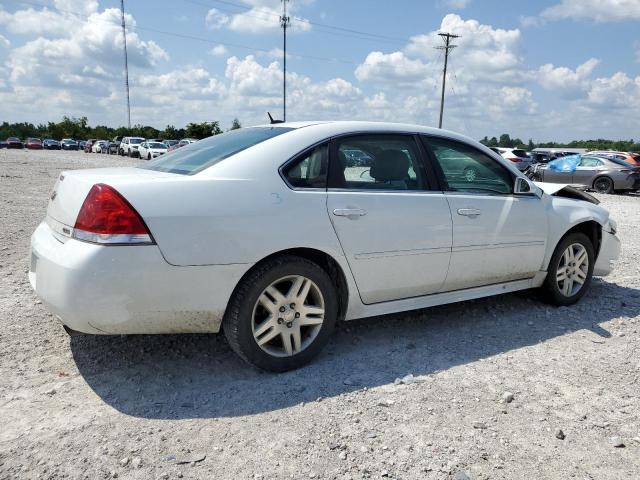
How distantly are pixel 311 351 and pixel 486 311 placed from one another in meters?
1.99

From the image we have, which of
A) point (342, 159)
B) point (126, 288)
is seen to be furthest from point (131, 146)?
point (126, 288)

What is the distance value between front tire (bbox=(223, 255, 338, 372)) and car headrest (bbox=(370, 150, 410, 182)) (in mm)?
861

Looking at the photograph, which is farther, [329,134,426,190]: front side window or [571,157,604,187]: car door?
[571,157,604,187]: car door

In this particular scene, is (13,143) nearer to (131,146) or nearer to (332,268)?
(131,146)

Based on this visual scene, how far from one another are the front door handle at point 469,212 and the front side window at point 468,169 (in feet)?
0.56

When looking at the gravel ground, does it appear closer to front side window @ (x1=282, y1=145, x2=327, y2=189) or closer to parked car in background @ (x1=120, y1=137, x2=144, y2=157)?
front side window @ (x1=282, y1=145, x2=327, y2=189)

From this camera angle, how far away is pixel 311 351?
11.0ft

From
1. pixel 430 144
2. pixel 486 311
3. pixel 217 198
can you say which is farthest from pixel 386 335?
pixel 217 198

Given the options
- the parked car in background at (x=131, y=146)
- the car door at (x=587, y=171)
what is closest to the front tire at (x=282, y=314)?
the car door at (x=587, y=171)

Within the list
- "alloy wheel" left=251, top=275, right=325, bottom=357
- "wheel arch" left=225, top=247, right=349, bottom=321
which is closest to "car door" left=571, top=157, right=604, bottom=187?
"wheel arch" left=225, top=247, right=349, bottom=321

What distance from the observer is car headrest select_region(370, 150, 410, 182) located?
12.0 ft

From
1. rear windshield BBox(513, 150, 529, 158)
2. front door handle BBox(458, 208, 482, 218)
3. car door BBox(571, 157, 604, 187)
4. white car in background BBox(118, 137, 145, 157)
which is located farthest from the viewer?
white car in background BBox(118, 137, 145, 157)

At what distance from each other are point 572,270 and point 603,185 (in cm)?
1589

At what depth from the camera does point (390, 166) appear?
12.2 feet
